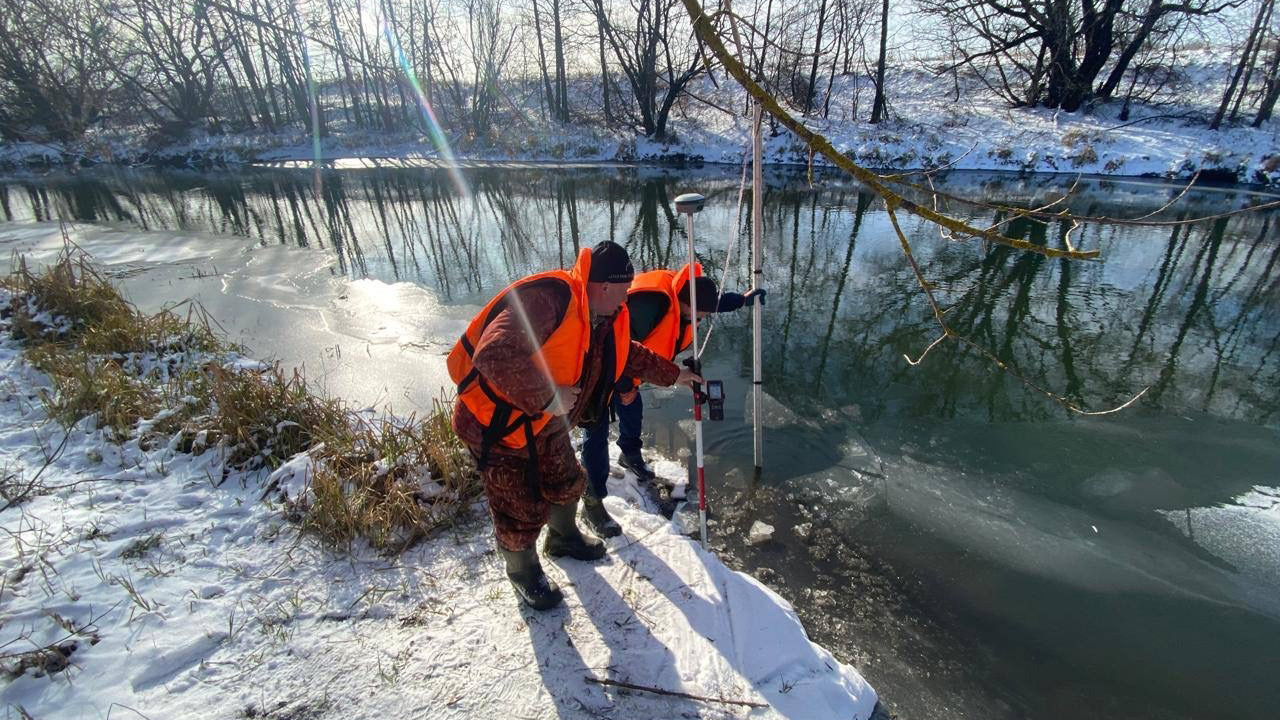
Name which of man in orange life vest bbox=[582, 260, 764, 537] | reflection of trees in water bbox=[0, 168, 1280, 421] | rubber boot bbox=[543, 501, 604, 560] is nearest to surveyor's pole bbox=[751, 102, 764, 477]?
man in orange life vest bbox=[582, 260, 764, 537]

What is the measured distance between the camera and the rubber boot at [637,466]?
13.6 ft

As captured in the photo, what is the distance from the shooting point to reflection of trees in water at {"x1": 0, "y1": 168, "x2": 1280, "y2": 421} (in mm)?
5566

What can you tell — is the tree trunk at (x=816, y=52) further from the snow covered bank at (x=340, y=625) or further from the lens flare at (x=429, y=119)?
the lens flare at (x=429, y=119)

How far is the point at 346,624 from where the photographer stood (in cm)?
253

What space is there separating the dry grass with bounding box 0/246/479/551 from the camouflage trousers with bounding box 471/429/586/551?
853 millimetres

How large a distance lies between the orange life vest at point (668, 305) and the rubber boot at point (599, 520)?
3.45 feet

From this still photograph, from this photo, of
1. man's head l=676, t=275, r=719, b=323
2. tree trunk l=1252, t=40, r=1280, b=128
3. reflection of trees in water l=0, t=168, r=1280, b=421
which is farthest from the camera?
tree trunk l=1252, t=40, r=1280, b=128

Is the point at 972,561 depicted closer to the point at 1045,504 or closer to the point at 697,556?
the point at 1045,504

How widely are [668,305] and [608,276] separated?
129 cm

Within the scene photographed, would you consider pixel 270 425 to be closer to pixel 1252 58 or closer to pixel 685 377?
pixel 685 377

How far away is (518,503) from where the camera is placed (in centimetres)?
251

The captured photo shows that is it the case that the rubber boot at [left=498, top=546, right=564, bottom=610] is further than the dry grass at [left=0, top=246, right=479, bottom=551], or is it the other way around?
the dry grass at [left=0, top=246, right=479, bottom=551]

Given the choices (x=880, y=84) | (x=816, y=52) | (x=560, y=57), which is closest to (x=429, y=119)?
(x=560, y=57)

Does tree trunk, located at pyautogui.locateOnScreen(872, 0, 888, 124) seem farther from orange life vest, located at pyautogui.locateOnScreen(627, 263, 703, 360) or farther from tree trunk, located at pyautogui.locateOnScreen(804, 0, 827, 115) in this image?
orange life vest, located at pyautogui.locateOnScreen(627, 263, 703, 360)
